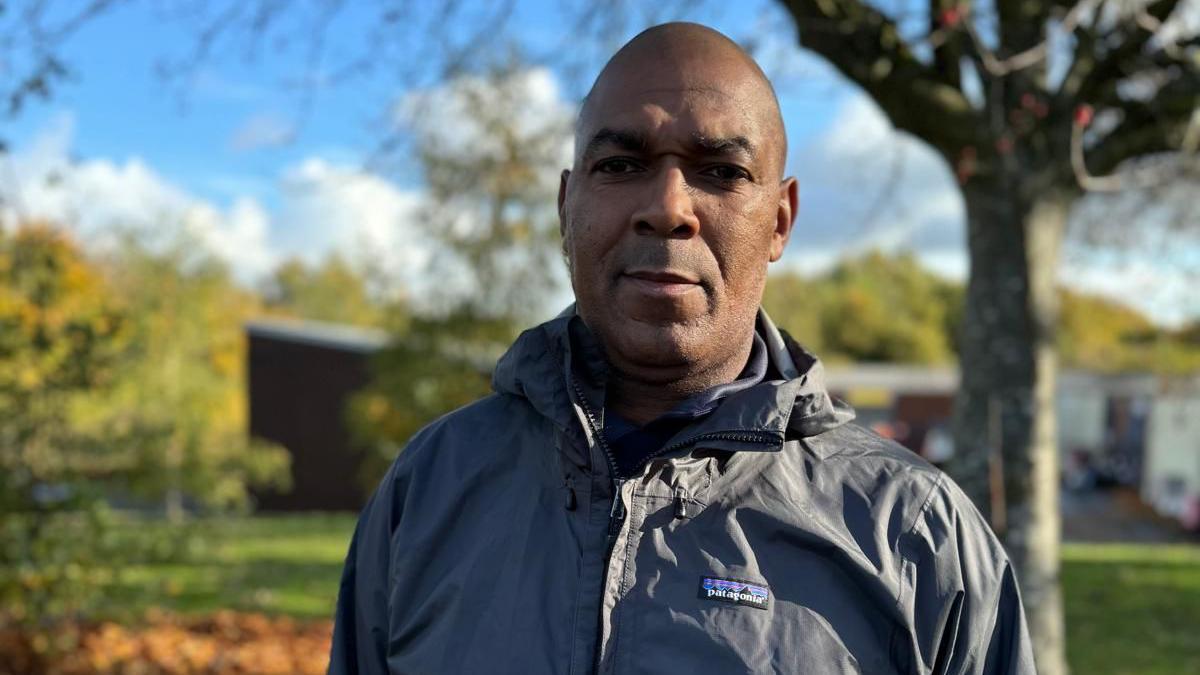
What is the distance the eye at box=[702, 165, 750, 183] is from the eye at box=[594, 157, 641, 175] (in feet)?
0.44

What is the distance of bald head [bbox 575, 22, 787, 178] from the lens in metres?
2.04

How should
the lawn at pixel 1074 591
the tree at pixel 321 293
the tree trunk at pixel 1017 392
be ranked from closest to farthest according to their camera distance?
the tree trunk at pixel 1017 392
the lawn at pixel 1074 591
the tree at pixel 321 293

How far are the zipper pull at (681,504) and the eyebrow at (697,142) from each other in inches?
23.9

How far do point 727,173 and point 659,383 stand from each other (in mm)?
405

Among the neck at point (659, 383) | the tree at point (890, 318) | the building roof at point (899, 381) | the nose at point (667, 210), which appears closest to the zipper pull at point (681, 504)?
the neck at point (659, 383)

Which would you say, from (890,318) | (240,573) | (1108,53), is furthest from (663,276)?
(890,318)

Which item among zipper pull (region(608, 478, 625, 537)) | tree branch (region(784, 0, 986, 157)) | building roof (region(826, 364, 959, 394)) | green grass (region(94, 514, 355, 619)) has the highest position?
tree branch (region(784, 0, 986, 157))

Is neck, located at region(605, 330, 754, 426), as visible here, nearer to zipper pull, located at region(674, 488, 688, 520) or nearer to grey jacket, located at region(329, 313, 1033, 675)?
grey jacket, located at region(329, 313, 1033, 675)

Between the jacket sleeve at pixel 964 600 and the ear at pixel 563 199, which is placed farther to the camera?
the ear at pixel 563 199

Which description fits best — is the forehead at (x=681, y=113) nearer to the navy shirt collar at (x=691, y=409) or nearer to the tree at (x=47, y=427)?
the navy shirt collar at (x=691, y=409)

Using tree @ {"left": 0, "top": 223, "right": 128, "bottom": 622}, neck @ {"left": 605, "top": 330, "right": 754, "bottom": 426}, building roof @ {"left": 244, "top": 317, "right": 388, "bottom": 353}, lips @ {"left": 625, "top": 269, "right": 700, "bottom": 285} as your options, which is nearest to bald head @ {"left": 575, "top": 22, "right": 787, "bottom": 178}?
lips @ {"left": 625, "top": 269, "right": 700, "bottom": 285}

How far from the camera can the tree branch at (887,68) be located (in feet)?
16.6

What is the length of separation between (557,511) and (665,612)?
10.8 inches

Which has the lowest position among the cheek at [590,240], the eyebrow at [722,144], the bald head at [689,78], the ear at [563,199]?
the cheek at [590,240]
